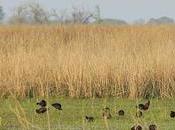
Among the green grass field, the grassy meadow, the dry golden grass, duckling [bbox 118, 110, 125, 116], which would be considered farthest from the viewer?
the dry golden grass

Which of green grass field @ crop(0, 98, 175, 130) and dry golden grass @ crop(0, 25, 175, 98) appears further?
dry golden grass @ crop(0, 25, 175, 98)

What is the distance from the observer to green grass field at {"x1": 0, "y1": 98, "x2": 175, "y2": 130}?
621 centimetres

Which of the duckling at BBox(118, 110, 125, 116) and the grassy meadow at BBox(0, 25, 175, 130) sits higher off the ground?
the duckling at BBox(118, 110, 125, 116)

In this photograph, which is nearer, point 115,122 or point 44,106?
point 44,106

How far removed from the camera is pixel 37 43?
Answer: 1184 cm

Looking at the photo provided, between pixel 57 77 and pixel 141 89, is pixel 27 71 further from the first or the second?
pixel 141 89

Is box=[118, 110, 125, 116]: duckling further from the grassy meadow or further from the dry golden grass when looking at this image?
the dry golden grass

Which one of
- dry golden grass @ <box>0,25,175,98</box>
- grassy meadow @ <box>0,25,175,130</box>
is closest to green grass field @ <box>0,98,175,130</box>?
grassy meadow @ <box>0,25,175,130</box>

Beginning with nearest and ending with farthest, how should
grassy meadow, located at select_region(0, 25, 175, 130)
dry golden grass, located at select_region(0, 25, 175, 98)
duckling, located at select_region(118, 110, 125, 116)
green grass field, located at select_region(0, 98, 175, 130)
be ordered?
Result: 1. green grass field, located at select_region(0, 98, 175, 130)
2. duckling, located at select_region(118, 110, 125, 116)
3. grassy meadow, located at select_region(0, 25, 175, 130)
4. dry golden grass, located at select_region(0, 25, 175, 98)

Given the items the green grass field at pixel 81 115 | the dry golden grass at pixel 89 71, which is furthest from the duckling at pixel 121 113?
the dry golden grass at pixel 89 71

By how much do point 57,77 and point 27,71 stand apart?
0.57 m

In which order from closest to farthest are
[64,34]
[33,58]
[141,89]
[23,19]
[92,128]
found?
[92,128], [141,89], [33,58], [64,34], [23,19]

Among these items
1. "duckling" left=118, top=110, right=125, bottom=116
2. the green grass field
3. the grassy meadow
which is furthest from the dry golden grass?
"duckling" left=118, top=110, right=125, bottom=116

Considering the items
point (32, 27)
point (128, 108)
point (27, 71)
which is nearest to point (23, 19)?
point (32, 27)
